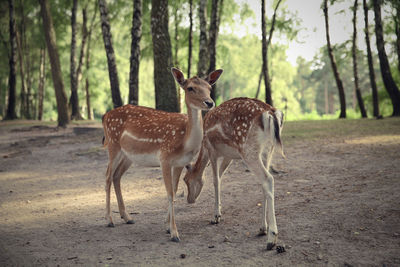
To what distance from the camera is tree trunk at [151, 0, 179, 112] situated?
11688mm

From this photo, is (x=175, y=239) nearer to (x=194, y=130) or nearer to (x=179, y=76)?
(x=194, y=130)


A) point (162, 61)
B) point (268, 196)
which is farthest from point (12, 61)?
point (268, 196)

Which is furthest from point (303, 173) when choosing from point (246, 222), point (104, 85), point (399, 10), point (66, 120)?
point (104, 85)

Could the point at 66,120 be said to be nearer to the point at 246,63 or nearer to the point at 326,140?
the point at 326,140

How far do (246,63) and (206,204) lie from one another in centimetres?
6061

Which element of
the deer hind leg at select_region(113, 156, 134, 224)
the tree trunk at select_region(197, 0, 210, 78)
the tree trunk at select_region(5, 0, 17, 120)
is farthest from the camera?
the tree trunk at select_region(5, 0, 17, 120)

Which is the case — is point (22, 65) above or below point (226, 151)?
above

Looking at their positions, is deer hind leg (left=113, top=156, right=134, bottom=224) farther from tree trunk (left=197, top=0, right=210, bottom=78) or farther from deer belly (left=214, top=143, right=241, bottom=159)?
tree trunk (left=197, top=0, right=210, bottom=78)

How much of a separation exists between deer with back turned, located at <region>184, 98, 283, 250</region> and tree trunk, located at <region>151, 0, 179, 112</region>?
6.45 meters

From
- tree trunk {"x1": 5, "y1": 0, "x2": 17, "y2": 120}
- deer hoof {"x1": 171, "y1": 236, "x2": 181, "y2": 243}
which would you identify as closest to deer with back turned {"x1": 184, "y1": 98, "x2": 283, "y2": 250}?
deer hoof {"x1": 171, "y1": 236, "x2": 181, "y2": 243}

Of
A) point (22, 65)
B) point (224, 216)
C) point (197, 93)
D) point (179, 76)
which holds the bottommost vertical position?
point (224, 216)

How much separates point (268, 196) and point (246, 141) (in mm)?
752

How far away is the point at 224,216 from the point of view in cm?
543

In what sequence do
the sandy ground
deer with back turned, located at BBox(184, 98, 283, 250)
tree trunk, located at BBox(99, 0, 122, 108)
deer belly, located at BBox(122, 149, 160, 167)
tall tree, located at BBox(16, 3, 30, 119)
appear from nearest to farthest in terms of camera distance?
the sandy ground < deer with back turned, located at BBox(184, 98, 283, 250) < deer belly, located at BBox(122, 149, 160, 167) < tree trunk, located at BBox(99, 0, 122, 108) < tall tree, located at BBox(16, 3, 30, 119)
